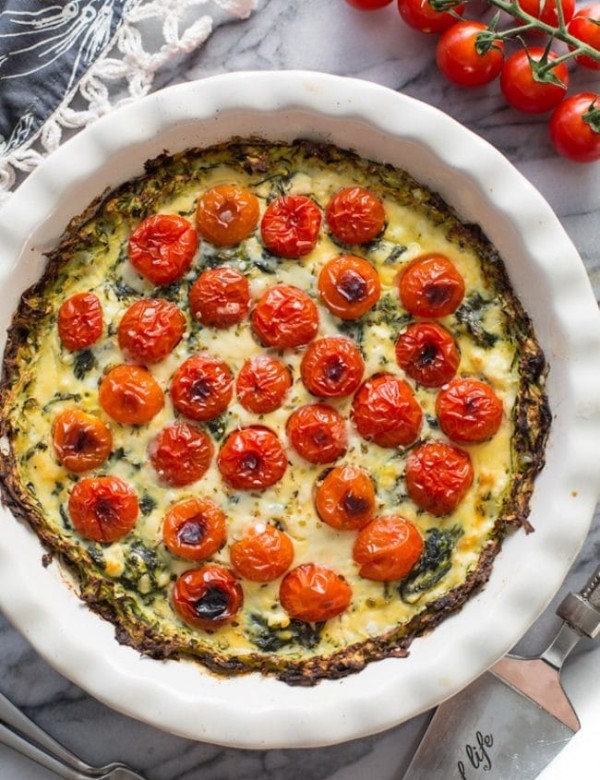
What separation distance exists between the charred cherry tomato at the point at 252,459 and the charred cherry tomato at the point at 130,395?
213 mm

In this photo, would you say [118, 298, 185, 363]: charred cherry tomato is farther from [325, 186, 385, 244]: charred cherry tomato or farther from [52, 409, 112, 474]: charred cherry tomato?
[325, 186, 385, 244]: charred cherry tomato

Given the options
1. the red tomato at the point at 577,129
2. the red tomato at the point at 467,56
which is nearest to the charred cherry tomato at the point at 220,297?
the red tomato at the point at 467,56

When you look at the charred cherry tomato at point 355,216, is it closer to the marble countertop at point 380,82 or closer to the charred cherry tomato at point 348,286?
the charred cherry tomato at point 348,286

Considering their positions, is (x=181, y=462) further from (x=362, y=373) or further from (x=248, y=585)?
(x=362, y=373)

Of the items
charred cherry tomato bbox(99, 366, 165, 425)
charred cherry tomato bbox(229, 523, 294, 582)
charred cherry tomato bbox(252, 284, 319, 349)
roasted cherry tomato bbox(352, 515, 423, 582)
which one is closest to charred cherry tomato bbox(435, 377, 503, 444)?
roasted cherry tomato bbox(352, 515, 423, 582)

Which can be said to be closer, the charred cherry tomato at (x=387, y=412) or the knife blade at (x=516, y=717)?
the charred cherry tomato at (x=387, y=412)

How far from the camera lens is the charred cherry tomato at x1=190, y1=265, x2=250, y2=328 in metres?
2.38

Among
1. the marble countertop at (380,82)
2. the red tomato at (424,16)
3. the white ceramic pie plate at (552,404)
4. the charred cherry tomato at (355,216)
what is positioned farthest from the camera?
the marble countertop at (380,82)

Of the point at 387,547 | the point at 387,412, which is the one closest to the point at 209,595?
the point at 387,547

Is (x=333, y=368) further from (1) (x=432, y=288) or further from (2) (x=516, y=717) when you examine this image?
(2) (x=516, y=717)

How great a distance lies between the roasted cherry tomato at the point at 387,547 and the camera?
2.34m

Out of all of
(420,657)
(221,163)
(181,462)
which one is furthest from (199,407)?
(420,657)

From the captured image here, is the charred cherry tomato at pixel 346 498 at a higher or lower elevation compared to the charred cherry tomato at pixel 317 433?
lower

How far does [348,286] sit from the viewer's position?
2.35 m
